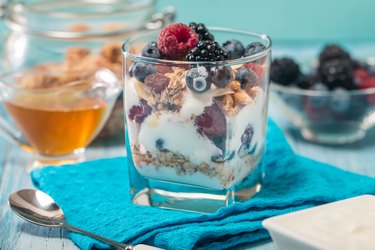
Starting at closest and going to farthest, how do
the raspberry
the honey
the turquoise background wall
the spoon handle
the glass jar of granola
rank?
the spoon handle < the raspberry < the honey < the glass jar of granola < the turquoise background wall

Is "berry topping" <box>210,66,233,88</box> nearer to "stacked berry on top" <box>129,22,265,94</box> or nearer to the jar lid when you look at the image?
"stacked berry on top" <box>129,22,265,94</box>

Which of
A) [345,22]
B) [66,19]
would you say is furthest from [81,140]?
[345,22]

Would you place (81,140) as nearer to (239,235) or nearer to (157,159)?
(157,159)

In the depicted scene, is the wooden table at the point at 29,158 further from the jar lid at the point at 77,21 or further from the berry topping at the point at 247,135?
the jar lid at the point at 77,21

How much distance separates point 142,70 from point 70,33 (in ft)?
2.25

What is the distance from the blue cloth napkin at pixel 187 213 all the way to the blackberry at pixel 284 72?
0.68ft

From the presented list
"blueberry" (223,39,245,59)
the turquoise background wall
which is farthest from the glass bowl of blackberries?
the turquoise background wall

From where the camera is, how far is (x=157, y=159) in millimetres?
1204

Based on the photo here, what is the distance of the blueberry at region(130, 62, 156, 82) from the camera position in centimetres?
116

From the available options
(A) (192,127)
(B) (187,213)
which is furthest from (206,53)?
(B) (187,213)

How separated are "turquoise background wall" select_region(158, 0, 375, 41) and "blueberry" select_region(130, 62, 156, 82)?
162 centimetres

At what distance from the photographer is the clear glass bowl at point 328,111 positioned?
5.40ft

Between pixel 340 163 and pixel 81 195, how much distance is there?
0.56 metres

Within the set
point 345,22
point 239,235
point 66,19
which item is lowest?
point 345,22
